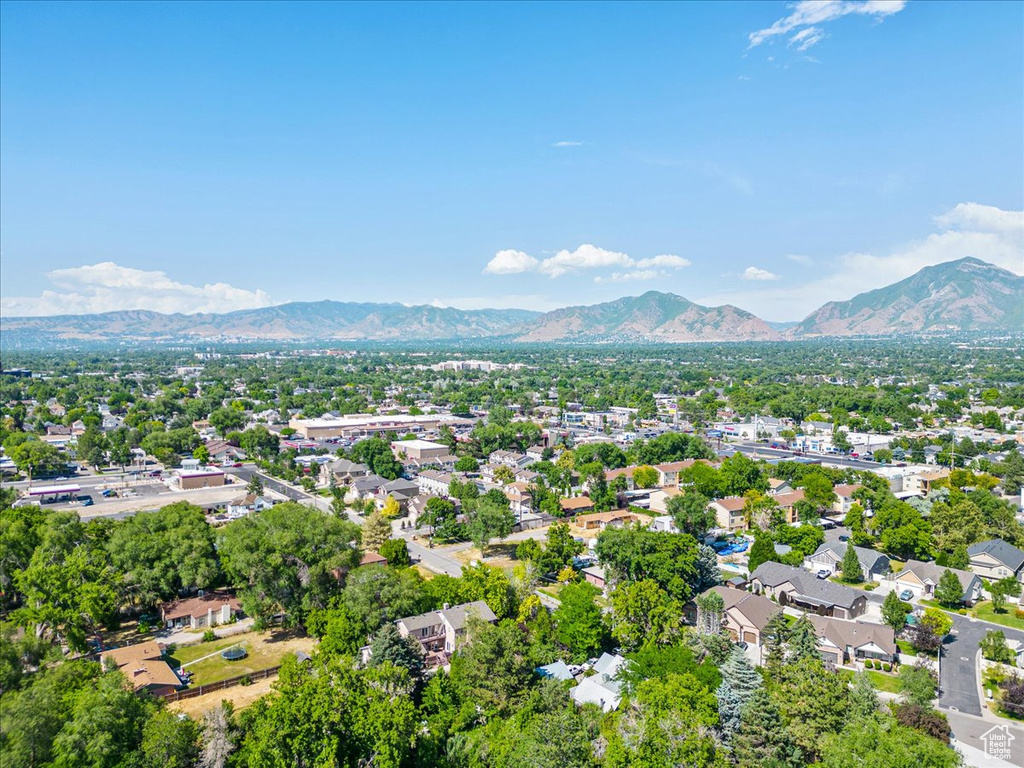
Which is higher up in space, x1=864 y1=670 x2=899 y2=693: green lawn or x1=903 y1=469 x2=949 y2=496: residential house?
x1=903 y1=469 x2=949 y2=496: residential house

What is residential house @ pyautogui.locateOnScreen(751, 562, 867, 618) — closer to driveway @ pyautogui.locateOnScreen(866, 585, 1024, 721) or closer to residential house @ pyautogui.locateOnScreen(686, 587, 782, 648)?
driveway @ pyautogui.locateOnScreen(866, 585, 1024, 721)

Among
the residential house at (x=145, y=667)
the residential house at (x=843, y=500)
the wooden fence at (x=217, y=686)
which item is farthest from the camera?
the residential house at (x=843, y=500)

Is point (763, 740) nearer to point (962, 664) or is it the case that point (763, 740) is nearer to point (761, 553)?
point (962, 664)

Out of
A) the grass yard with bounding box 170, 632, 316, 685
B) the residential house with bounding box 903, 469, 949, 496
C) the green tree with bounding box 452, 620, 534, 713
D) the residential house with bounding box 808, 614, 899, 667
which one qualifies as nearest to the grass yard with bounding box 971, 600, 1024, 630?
the residential house with bounding box 808, 614, 899, 667

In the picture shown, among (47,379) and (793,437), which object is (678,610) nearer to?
(793,437)

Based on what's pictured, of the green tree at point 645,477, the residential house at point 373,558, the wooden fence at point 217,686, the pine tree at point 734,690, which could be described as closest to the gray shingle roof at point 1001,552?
the pine tree at point 734,690

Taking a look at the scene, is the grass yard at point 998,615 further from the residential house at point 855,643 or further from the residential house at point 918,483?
the residential house at point 918,483

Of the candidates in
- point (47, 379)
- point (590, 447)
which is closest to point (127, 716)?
point (590, 447)
